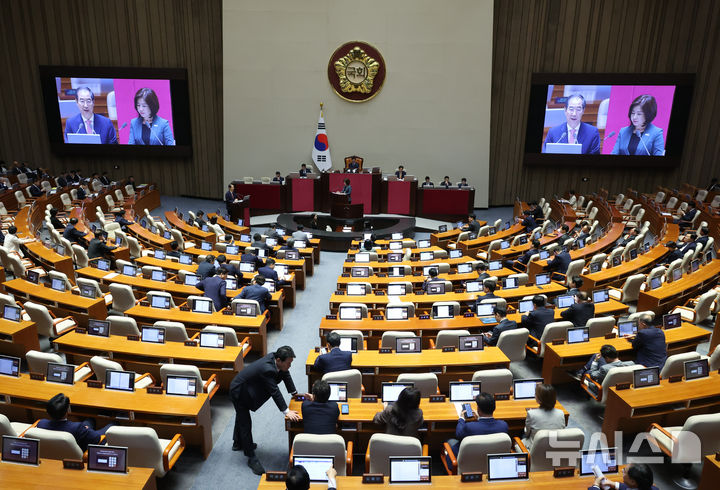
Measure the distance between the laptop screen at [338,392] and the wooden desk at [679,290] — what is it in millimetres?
5737

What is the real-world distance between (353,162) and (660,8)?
11804 millimetres

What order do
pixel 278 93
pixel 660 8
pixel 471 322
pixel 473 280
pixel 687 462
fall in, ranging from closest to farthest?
pixel 687 462
pixel 471 322
pixel 473 280
pixel 660 8
pixel 278 93

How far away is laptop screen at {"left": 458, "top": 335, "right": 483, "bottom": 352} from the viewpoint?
6.39 m

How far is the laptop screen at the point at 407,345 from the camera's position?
6324mm

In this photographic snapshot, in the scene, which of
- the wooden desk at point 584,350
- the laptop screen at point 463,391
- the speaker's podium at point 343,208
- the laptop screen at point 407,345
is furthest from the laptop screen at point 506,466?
the speaker's podium at point 343,208

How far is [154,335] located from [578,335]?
5.50 meters

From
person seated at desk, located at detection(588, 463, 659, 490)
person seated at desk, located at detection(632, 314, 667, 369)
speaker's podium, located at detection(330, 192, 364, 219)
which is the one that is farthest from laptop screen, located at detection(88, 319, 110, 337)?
speaker's podium, located at detection(330, 192, 364, 219)

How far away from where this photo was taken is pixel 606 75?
17734 mm

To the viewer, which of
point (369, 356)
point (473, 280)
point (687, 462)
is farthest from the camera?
point (473, 280)

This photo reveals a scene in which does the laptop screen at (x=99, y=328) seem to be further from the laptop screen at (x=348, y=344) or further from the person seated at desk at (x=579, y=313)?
the person seated at desk at (x=579, y=313)

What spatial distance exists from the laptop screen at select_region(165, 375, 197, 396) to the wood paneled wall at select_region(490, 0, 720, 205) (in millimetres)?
16536

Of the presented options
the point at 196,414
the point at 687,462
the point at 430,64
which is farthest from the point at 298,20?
the point at 687,462

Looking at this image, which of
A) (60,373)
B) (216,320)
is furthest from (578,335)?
(60,373)

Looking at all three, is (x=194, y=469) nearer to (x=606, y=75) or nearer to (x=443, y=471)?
(x=443, y=471)
